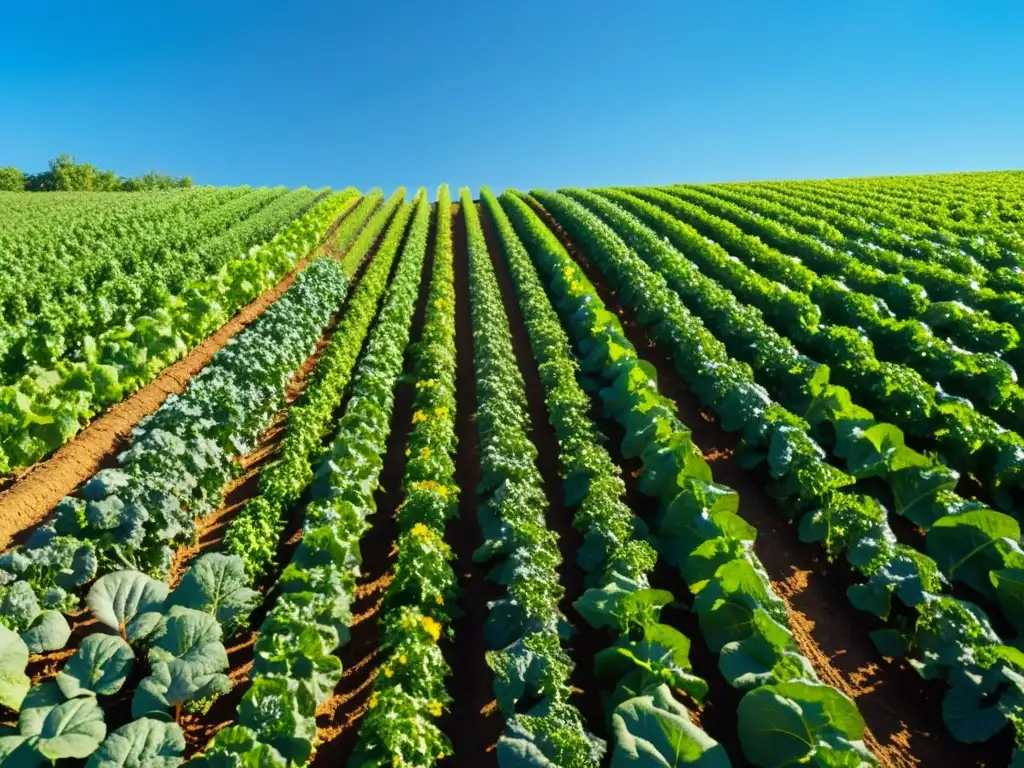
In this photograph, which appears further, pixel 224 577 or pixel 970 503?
pixel 970 503

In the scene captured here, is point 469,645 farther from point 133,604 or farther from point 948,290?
point 948,290

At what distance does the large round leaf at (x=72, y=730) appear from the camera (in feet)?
16.2

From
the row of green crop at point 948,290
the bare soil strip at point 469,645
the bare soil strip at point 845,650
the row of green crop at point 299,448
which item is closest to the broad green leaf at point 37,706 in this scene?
the row of green crop at point 299,448

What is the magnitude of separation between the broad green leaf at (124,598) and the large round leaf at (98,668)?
286 millimetres

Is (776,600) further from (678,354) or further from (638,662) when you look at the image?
(678,354)

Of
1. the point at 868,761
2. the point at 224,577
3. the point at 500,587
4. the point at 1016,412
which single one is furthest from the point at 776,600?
the point at 1016,412

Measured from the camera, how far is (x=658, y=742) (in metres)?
4.82

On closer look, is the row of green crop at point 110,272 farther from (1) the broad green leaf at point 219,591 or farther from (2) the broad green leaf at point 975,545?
(2) the broad green leaf at point 975,545

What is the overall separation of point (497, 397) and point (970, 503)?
712 cm

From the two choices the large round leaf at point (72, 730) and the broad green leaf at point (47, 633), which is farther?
the broad green leaf at point (47, 633)

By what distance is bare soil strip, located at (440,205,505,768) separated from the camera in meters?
5.97

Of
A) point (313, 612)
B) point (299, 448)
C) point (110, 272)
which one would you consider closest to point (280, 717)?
point (313, 612)

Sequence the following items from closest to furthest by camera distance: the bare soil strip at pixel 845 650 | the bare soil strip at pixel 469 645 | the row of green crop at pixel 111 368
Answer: the bare soil strip at pixel 845 650 < the bare soil strip at pixel 469 645 < the row of green crop at pixel 111 368

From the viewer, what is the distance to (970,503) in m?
7.59
